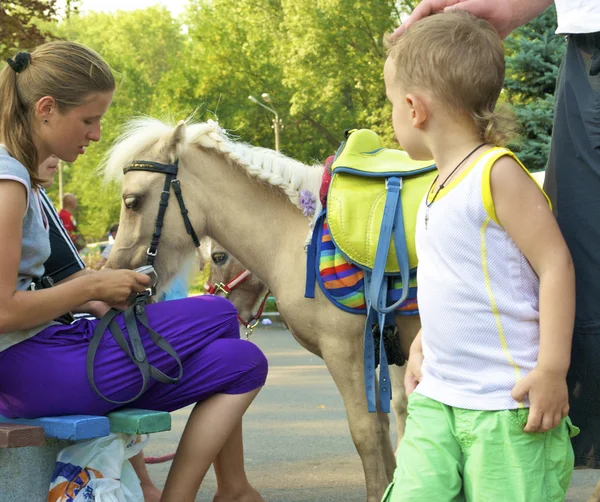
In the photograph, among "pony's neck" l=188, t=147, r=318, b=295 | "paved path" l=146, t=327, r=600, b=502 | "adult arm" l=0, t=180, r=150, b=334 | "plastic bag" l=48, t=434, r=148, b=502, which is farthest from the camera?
"paved path" l=146, t=327, r=600, b=502

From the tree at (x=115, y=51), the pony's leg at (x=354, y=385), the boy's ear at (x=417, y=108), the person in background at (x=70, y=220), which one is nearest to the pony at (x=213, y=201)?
the pony's leg at (x=354, y=385)

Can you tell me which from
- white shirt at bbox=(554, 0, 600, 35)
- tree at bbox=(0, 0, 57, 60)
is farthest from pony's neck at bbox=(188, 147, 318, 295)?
tree at bbox=(0, 0, 57, 60)

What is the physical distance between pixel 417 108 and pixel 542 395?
2.49ft

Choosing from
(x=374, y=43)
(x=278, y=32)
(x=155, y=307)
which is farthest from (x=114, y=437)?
(x=278, y=32)

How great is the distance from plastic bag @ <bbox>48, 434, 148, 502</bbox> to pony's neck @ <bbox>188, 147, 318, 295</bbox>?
117 centimetres

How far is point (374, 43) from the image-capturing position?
1367 inches

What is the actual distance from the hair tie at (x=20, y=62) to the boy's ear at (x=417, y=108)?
139 centimetres

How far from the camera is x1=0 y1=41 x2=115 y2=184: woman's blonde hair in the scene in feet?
9.94

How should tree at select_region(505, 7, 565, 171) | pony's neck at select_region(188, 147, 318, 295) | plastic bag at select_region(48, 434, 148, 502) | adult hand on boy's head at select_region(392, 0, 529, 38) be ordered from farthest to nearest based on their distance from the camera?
tree at select_region(505, 7, 565, 171) < pony's neck at select_region(188, 147, 318, 295) < plastic bag at select_region(48, 434, 148, 502) < adult hand on boy's head at select_region(392, 0, 529, 38)

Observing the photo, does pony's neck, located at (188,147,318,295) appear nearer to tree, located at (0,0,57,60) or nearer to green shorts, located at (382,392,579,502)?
green shorts, located at (382,392,579,502)

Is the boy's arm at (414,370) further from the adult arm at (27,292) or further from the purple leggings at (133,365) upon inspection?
the adult arm at (27,292)

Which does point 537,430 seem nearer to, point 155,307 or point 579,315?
point 579,315

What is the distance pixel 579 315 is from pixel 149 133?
→ 95.1 inches

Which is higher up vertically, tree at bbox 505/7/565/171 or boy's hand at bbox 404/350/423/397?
boy's hand at bbox 404/350/423/397
